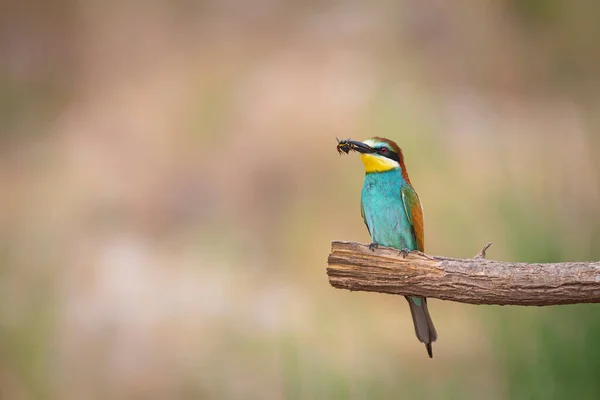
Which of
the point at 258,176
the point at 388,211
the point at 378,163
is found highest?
the point at 258,176

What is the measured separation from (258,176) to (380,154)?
2.32m

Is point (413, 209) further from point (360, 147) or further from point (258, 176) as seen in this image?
point (258, 176)

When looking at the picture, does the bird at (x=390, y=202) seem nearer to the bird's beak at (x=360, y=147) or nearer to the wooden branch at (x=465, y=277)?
the bird's beak at (x=360, y=147)

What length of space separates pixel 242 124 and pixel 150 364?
5.36ft

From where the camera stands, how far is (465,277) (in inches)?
82.0

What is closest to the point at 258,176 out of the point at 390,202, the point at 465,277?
the point at 390,202

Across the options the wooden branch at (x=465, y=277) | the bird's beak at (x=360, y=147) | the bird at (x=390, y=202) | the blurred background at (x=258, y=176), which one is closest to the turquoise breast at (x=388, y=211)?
the bird at (x=390, y=202)

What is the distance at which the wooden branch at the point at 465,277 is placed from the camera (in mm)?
2012

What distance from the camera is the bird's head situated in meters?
2.58

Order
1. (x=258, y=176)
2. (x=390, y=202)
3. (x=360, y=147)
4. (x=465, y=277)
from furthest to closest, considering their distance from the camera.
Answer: (x=258, y=176)
(x=390, y=202)
(x=360, y=147)
(x=465, y=277)

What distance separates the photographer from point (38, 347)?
14.1ft

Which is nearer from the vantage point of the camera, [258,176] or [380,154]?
[380,154]

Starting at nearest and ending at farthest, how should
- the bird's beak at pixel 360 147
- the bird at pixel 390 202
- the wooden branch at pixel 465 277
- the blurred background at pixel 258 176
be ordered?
the wooden branch at pixel 465 277 < the bird's beak at pixel 360 147 < the bird at pixel 390 202 < the blurred background at pixel 258 176

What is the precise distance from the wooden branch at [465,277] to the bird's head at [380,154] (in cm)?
50
